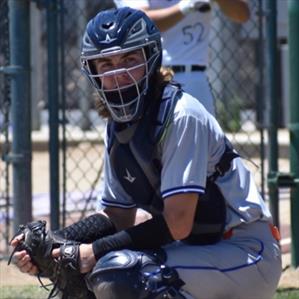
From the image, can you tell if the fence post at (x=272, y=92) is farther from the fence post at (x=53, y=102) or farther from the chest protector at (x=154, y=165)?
the chest protector at (x=154, y=165)

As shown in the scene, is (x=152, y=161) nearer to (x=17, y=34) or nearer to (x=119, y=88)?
(x=119, y=88)

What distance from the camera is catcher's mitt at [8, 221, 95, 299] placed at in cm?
384

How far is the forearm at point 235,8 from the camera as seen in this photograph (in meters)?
5.84

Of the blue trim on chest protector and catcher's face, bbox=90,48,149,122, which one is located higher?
catcher's face, bbox=90,48,149,122

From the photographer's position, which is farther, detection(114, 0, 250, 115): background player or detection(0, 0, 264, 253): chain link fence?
detection(0, 0, 264, 253): chain link fence

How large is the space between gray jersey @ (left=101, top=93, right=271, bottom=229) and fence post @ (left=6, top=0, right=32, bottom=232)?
74.1 inches

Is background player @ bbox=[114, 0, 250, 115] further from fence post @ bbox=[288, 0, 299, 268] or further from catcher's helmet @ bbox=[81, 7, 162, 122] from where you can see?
catcher's helmet @ bbox=[81, 7, 162, 122]

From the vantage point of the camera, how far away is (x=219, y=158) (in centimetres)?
394

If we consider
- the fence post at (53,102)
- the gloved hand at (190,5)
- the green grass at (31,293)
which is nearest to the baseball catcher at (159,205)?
the green grass at (31,293)

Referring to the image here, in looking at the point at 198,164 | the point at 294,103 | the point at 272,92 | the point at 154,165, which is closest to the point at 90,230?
the point at 154,165

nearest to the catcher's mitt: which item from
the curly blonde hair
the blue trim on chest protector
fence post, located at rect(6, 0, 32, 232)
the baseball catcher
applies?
Answer: the baseball catcher

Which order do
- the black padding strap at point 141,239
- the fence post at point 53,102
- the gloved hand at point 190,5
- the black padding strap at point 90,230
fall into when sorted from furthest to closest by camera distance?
the fence post at point 53,102 < the gloved hand at point 190,5 < the black padding strap at point 90,230 < the black padding strap at point 141,239

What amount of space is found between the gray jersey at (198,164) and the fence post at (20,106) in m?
1.88

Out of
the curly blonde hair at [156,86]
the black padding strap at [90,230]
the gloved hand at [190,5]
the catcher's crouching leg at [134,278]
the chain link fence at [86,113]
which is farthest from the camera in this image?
the chain link fence at [86,113]
